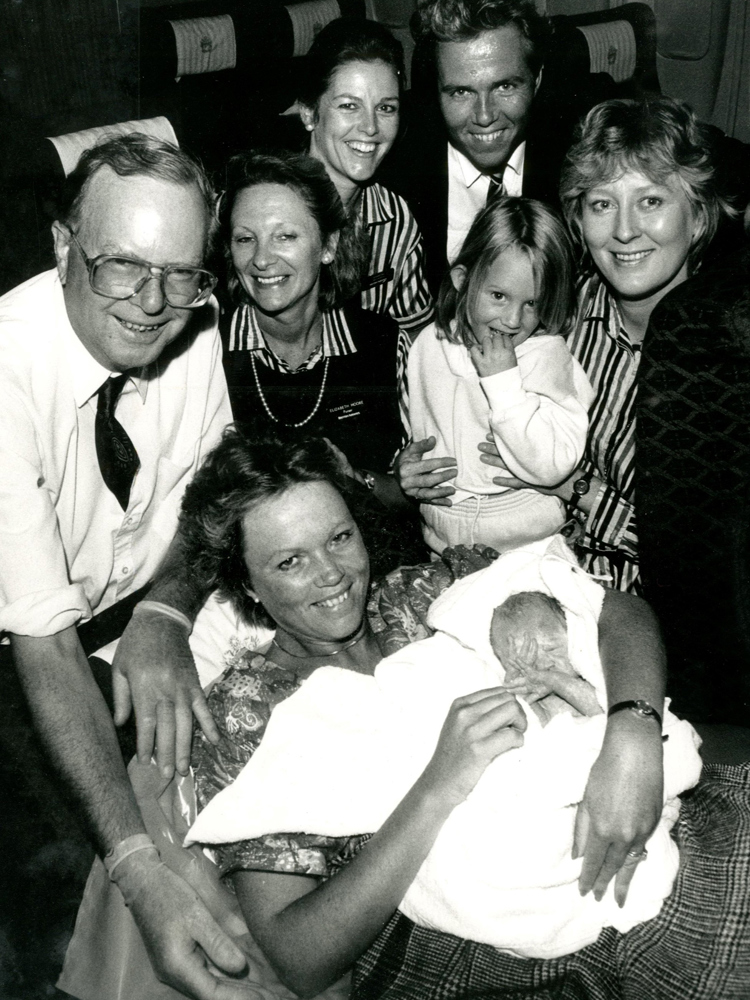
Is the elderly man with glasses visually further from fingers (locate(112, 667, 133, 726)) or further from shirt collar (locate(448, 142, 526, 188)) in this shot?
shirt collar (locate(448, 142, 526, 188))

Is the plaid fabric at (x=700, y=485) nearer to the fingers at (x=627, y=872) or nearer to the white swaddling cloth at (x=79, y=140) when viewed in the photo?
the fingers at (x=627, y=872)

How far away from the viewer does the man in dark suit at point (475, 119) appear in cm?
176

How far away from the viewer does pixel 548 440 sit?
171 centimetres

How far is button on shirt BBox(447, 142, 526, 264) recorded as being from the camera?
6.28 ft

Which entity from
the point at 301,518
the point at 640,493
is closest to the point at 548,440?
the point at 640,493

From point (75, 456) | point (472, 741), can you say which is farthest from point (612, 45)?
point (472, 741)

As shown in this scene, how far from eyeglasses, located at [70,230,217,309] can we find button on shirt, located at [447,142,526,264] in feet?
2.35

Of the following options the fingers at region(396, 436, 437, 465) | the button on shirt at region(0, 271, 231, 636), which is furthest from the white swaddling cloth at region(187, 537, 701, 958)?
the fingers at region(396, 436, 437, 465)

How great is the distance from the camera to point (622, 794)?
1175 mm

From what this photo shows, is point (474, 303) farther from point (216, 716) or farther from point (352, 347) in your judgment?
point (216, 716)

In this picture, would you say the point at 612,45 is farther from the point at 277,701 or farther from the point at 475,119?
the point at 277,701

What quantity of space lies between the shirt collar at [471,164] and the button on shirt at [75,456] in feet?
2.13

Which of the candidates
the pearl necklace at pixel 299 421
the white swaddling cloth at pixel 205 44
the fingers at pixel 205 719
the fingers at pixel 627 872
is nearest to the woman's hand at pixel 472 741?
the fingers at pixel 627 872

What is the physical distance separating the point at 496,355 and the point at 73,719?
39.5 inches
